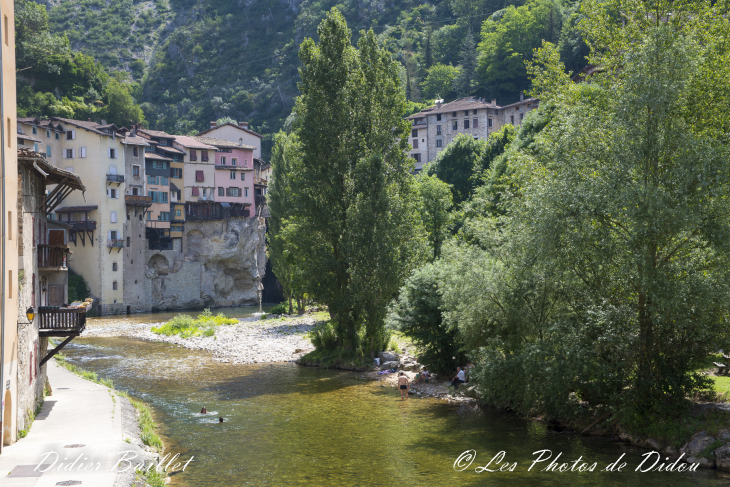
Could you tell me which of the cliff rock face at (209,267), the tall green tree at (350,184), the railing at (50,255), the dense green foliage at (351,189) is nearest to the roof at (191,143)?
the cliff rock face at (209,267)

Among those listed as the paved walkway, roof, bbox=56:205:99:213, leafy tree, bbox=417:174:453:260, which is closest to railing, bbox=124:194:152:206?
roof, bbox=56:205:99:213

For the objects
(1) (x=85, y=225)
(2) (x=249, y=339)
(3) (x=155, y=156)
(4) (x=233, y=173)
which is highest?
(3) (x=155, y=156)

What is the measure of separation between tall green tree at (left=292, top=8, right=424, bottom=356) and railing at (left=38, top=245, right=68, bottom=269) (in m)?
14.8

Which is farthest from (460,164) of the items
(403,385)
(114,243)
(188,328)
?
(403,385)

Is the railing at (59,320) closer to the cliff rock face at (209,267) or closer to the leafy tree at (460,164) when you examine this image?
the leafy tree at (460,164)

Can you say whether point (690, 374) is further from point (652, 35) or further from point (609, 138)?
point (652, 35)

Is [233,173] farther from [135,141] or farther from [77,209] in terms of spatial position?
[77,209]

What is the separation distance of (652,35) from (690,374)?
11158mm

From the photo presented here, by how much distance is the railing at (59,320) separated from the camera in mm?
22188

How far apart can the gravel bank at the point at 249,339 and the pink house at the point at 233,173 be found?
31.0 metres

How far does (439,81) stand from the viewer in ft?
398

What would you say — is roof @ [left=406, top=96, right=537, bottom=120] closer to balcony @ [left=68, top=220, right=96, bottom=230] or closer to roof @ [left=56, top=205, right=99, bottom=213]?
→ roof @ [left=56, top=205, right=99, bottom=213]

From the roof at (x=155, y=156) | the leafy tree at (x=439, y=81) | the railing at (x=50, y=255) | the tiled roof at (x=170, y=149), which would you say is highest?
the leafy tree at (x=439, y=81)

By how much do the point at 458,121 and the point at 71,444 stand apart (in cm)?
8923
